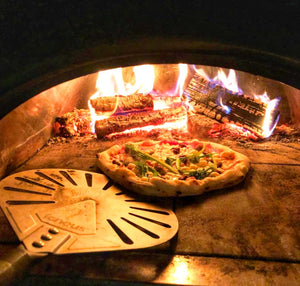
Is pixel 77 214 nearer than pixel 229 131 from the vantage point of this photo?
Yes

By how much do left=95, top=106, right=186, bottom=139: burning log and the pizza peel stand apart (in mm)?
745

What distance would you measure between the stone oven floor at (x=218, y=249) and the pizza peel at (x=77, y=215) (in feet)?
0.19

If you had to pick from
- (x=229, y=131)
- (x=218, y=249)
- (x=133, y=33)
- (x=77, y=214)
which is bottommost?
(x=229, y=131)

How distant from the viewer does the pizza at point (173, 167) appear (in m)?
2.13

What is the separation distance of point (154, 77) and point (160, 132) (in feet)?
2.78

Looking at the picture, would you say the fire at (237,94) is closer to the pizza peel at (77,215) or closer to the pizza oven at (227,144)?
the pizza oven at (227,144)

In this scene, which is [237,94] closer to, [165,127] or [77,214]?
[165,127]

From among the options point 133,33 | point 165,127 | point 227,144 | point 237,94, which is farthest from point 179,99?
point 133,33

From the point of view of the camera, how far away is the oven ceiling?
1.86 metres

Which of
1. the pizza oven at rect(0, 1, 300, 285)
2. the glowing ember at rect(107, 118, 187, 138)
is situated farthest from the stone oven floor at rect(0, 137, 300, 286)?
the glowing ember at rect(107, 118, 187, 138)

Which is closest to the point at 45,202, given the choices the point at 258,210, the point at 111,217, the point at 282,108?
the point at 111,217

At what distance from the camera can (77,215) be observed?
75.9 inches

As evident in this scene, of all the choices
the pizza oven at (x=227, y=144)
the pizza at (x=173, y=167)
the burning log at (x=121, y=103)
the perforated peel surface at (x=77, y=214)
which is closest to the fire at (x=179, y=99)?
the burning log at (x=121, y=103)

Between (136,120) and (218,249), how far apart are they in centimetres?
172
